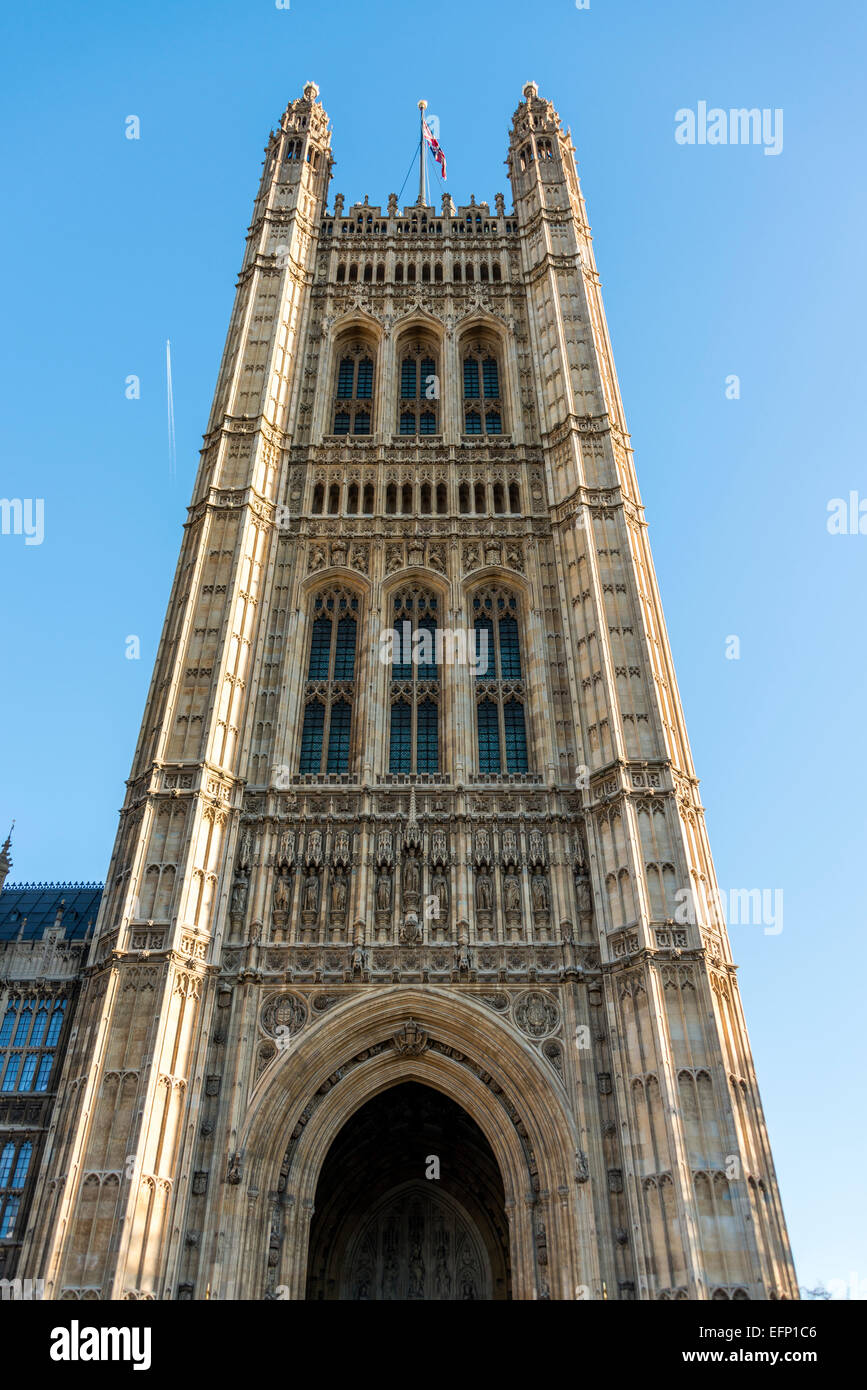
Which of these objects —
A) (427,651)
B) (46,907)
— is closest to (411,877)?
(427,651)

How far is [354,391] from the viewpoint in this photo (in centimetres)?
3469

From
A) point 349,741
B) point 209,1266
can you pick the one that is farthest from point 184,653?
point 209,1266

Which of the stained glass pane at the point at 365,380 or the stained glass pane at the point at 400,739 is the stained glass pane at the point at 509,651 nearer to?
the stained glass pane at the point at 400,739

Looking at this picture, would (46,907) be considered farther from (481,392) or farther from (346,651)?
(481,392)

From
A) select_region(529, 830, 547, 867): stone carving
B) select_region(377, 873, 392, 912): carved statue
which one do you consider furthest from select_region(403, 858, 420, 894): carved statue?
select_region(529, 830, 547, 867): stone carving

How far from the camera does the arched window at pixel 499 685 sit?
25.9m

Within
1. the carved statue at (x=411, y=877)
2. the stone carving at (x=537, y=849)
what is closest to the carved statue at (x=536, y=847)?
the stone carving at (x=537, y=849)

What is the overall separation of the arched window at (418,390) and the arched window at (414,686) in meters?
6.92

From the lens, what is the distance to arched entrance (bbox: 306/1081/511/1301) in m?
23.4

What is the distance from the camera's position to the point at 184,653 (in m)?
25.5

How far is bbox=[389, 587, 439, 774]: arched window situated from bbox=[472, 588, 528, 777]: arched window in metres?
1.12
